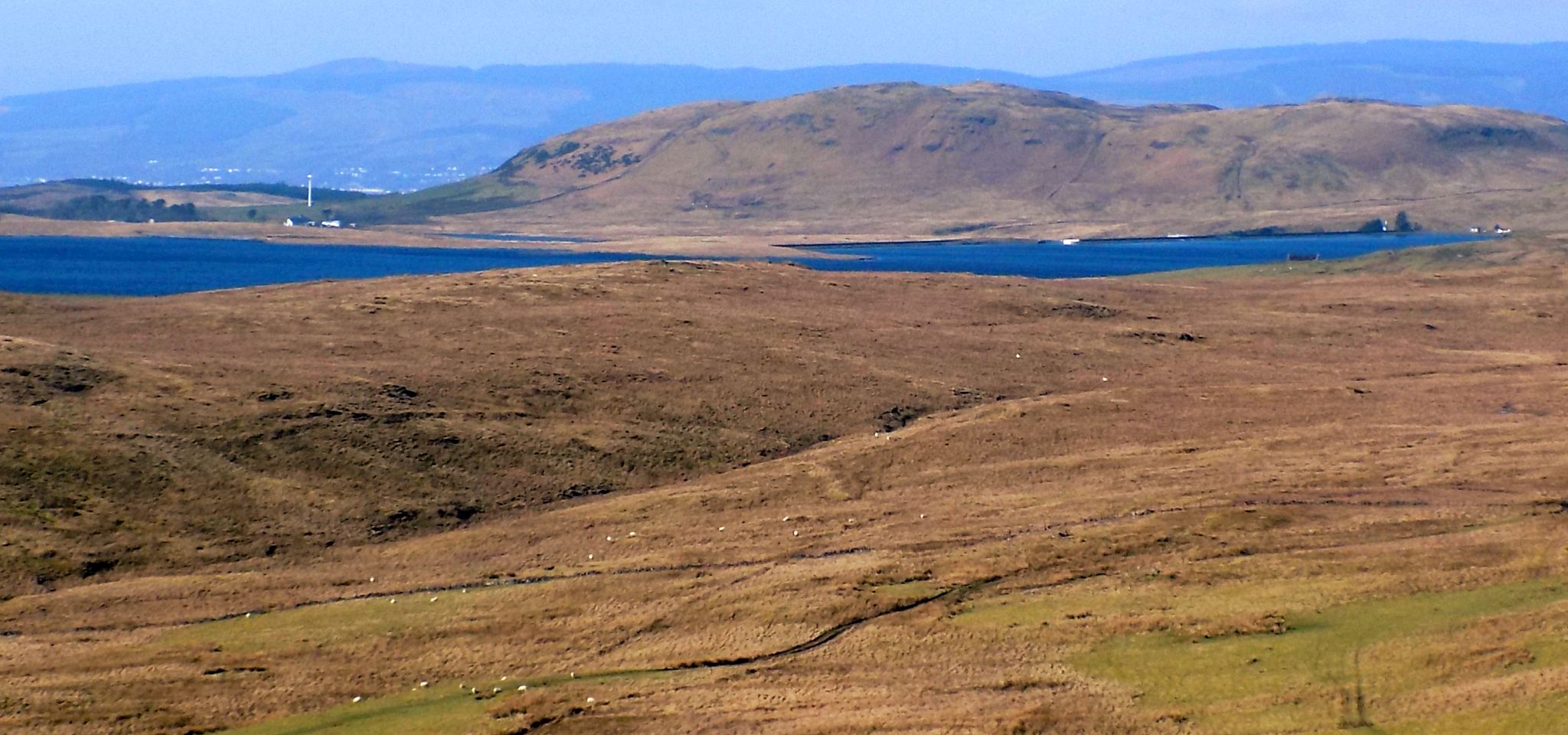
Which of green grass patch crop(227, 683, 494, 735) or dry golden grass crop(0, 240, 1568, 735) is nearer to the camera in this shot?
green grass patch crop(227, 683, 494, 735)

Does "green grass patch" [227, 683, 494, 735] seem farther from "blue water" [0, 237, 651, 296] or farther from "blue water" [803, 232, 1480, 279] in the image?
"blue water" [803, 232, 1480, 279]

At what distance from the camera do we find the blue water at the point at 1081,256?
151m

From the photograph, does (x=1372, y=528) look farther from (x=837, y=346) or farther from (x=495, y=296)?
(x=495, y=296)

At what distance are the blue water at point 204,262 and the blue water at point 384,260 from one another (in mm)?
141

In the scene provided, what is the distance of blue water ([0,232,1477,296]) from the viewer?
4946 inches

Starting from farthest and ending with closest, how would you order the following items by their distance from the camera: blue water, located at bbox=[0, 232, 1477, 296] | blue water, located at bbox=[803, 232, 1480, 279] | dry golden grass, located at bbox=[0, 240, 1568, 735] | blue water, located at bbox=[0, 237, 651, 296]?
blue water, located at bbox=[803, 232, 1480, 279], blue water, located at bbox=[0, 232, 1477, 296], blue water, located at bbox=[0, 237, 651, 296], dry golden grass, located at bbox=[0, 240, 1568, 735]

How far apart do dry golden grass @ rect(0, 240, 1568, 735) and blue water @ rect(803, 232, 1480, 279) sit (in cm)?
7288

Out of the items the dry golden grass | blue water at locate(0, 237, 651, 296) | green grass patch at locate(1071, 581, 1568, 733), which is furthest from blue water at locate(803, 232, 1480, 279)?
green grass patch at locate(1071, 581, 1568, 733)

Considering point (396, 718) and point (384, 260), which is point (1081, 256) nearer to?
point (384, 260)

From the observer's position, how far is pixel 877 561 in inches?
1624

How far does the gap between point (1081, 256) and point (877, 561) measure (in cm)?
13891

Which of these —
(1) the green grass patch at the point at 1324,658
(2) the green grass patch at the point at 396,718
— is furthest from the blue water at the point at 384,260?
(1) the green grass patch at the point at 1324,658

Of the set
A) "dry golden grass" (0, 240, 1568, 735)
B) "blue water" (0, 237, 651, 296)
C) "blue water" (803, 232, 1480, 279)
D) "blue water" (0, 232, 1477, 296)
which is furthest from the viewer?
"blue water" (803, 232, 1480, 279)

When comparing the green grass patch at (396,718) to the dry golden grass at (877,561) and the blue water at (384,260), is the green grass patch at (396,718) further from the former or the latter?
the blue water at (384,260)
